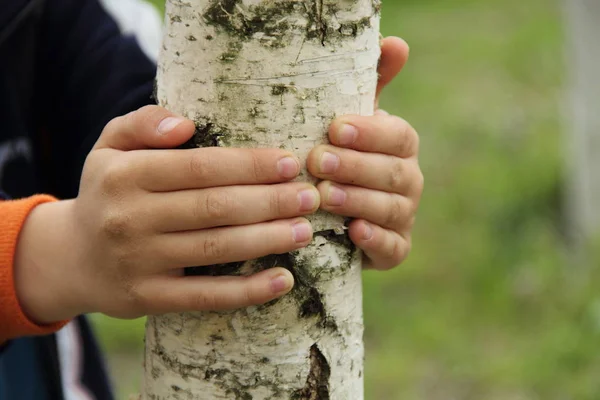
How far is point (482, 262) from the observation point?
3.56 m

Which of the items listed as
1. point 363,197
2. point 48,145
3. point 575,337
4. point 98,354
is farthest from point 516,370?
point 363,197

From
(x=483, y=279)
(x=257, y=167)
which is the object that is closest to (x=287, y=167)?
(x=257, y=167)

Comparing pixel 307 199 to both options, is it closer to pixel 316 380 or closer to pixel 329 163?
pixel 329 163

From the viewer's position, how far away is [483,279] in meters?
3.48

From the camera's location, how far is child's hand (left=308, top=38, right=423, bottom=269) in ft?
3.22

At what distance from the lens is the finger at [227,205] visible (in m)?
0.93

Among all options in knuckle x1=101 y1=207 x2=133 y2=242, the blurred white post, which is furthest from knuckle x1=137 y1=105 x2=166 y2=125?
the blurred white post

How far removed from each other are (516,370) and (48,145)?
6.38 feet

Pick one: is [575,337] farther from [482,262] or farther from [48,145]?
[48,145]

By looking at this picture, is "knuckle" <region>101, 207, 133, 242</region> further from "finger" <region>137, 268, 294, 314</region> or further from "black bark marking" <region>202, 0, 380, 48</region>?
"black bark marking" <region>202, 0, 380, 48</region>

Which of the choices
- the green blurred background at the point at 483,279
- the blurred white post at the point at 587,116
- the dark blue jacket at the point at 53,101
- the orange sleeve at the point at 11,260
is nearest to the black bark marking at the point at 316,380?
the orange sleeve at the point at 11,260

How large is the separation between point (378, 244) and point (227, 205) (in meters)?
0.25

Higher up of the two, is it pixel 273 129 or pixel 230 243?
pixel 273 129

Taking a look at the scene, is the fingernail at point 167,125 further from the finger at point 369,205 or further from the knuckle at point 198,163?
the finger at point 369,205
